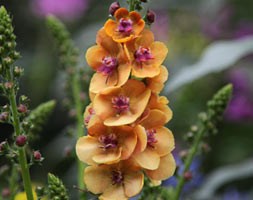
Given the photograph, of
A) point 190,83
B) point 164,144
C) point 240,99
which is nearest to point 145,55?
point 164,144

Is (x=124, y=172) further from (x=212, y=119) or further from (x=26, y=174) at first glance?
(x=212, y=119)

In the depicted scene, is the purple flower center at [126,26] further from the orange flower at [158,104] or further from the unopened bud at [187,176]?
the unopened bud at [187,176]

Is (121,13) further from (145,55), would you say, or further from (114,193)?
(114,193)

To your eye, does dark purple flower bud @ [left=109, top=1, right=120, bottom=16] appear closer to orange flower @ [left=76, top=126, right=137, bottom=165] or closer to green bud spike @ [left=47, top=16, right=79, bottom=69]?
orange flower @ [left=76, top=126, right=137, bottom=165]

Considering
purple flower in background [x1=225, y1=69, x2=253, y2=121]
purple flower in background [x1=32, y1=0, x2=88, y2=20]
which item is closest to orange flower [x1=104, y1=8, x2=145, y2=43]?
purple flower in background [x1=225, y1=69, x2=253, y2=121]

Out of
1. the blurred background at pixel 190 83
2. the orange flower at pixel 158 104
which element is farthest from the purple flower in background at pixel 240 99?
the orange flower at pixel 158 104
